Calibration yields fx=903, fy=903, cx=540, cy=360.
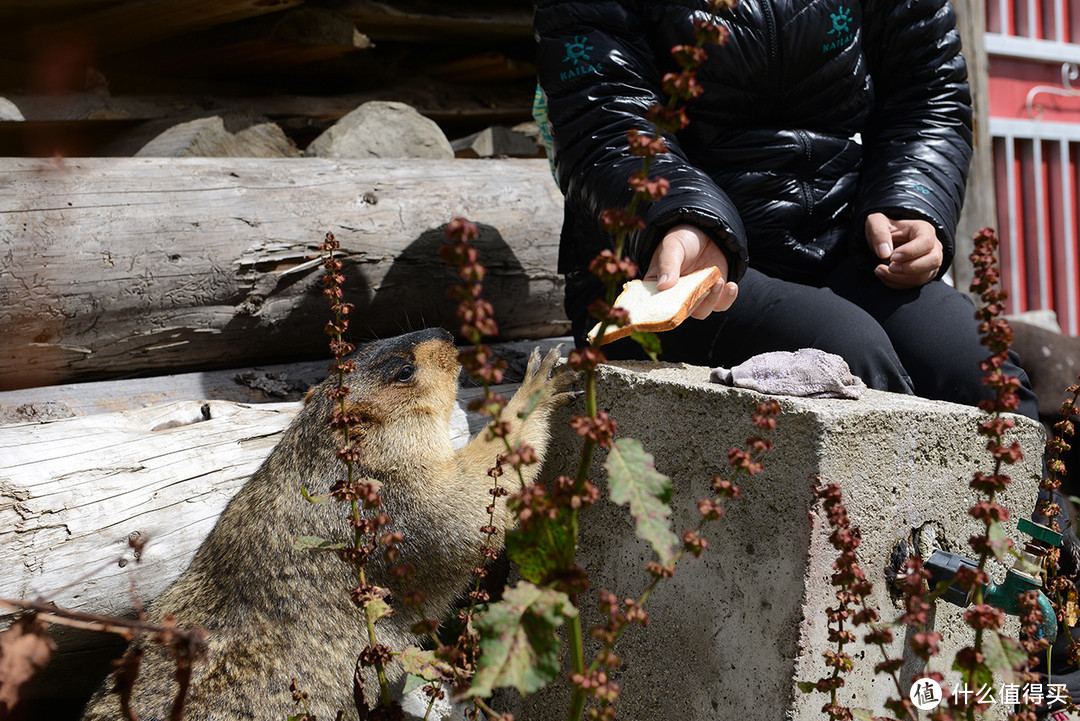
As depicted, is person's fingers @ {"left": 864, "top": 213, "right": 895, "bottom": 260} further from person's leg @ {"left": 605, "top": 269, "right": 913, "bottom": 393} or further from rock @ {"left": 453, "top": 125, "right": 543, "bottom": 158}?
rock @ {"left": 453, "top": 125, "right": 543, "bottom": 158}

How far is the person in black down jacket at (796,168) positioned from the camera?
2.46 metres

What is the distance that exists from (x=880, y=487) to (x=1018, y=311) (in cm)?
532

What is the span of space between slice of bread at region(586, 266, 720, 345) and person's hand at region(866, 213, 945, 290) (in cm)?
74

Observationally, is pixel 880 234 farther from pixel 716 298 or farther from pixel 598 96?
pixel 598 96

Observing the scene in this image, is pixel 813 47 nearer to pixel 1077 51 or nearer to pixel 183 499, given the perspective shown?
pixel 183 499

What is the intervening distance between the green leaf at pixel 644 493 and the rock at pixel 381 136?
10.2ft

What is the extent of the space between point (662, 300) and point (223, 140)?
2.47 meters

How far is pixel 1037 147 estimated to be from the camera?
6316mm

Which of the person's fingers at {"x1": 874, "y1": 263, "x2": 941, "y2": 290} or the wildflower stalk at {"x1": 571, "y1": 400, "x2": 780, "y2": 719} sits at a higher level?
the person's fingers at {"x1": 874, "y1": 263, "x2": 941, "y2": 290}

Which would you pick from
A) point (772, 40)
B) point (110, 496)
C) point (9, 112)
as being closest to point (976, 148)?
point (772, 40)

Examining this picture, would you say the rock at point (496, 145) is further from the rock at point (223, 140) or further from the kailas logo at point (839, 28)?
the kailas logo at point (839, 28)

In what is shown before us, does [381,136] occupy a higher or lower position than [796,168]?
higher

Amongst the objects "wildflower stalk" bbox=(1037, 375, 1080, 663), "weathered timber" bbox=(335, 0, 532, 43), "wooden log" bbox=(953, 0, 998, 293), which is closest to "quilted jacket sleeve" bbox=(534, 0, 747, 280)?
"wildflower stalk" bbox=(1037, 375, 1080, 663)

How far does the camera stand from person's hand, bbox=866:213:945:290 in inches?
103
